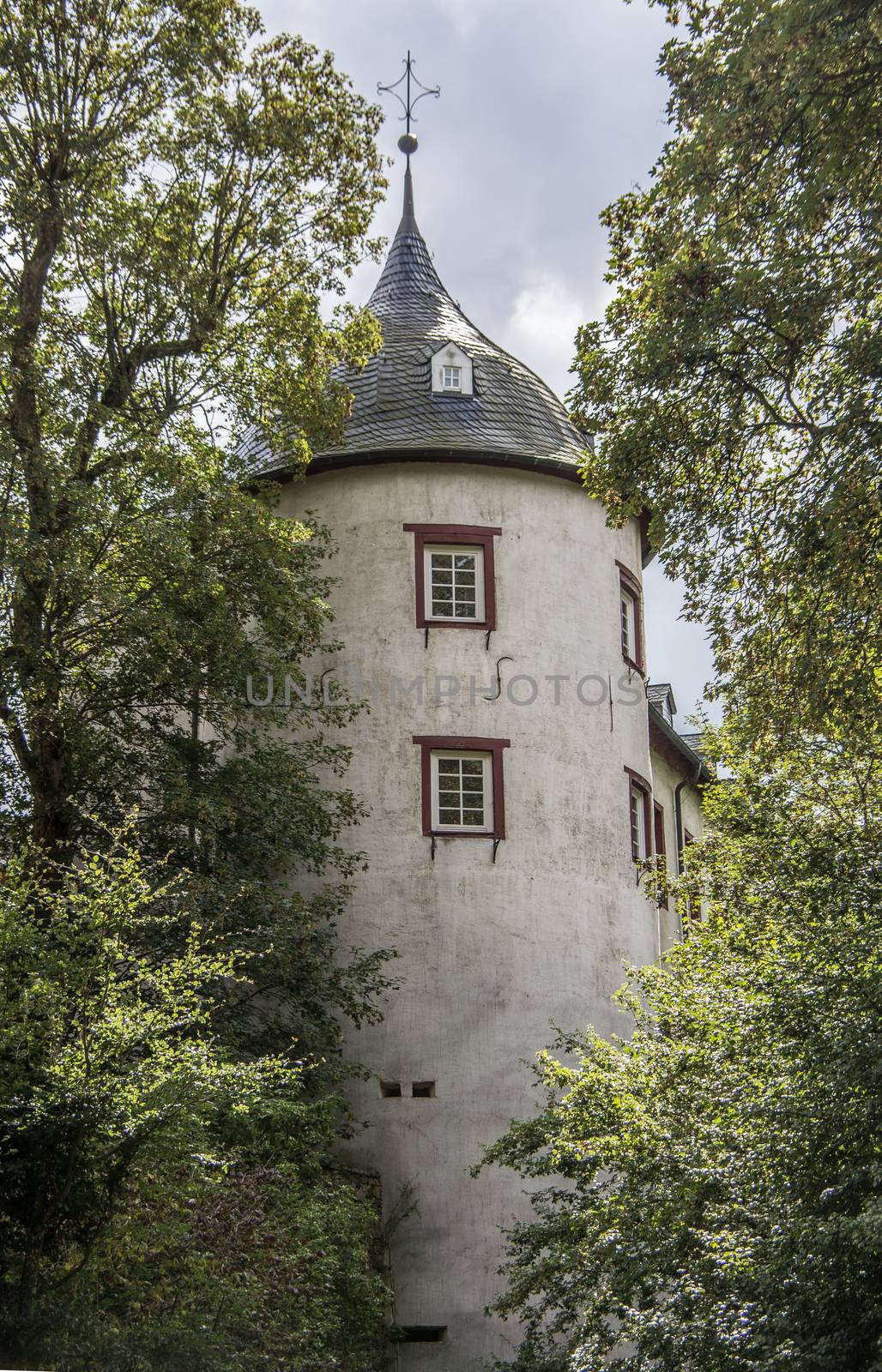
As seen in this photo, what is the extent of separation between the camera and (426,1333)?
2034cm

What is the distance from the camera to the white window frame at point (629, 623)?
25438 mm

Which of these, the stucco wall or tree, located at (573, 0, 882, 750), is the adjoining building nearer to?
the stucco wall

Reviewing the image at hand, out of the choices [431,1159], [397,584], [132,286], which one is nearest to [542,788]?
[397,584]

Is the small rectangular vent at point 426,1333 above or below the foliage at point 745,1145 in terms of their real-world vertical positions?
below

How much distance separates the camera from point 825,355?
14.3 metres

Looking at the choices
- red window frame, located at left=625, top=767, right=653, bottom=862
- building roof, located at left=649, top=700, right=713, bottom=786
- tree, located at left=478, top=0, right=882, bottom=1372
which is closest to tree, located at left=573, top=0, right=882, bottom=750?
tree, located at left=478, top=0, right=882, bottom=1372

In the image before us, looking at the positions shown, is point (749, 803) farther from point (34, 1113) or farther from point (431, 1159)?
point (34, 1113)

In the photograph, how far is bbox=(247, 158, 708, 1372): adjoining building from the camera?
2111 centimetres

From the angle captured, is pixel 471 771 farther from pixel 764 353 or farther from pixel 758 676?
pixel 764 353

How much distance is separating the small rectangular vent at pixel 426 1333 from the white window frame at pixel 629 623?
10.0 meters

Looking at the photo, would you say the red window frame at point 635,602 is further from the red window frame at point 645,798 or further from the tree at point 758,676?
the tree at point 758,676

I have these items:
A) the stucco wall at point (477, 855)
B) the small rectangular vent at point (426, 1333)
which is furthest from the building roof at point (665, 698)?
the small rectangular vent at point (426, 1333)

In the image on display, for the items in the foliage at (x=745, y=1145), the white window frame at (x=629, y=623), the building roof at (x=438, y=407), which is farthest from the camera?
→ the white window frame at (x=629, y=623)

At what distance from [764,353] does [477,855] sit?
9.75m
